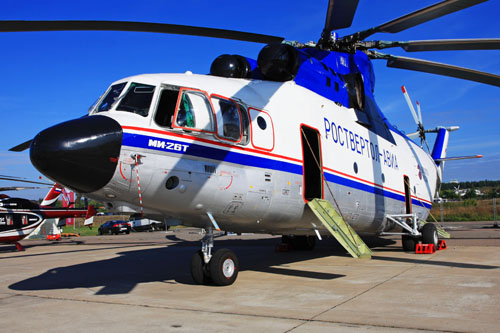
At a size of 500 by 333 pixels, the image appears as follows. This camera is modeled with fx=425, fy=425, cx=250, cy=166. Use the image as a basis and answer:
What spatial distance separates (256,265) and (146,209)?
483 cm

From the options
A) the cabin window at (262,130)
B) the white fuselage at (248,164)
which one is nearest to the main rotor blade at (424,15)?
the white fuselage at (248,164)

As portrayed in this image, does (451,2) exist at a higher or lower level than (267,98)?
higher

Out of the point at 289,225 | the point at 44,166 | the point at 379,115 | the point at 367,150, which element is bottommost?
the point at 289,225

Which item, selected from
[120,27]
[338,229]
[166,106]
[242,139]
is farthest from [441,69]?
[120,27]

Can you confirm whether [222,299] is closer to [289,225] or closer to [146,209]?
[146,209]

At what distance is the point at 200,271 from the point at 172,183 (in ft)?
6.44

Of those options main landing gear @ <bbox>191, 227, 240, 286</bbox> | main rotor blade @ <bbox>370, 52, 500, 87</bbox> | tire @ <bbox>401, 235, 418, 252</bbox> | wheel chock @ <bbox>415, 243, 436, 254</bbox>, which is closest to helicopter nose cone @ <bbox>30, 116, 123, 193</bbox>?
main landing gear @ <bbox>191, 227, 240, 286</bbox>

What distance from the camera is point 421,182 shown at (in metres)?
15.6

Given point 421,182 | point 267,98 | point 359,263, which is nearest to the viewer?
point 267,98

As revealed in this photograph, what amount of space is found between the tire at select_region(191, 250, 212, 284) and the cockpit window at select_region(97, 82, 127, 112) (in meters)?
3.07

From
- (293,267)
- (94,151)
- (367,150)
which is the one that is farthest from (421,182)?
(94,151)

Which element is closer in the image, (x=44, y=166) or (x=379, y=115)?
(x=44, y=166)

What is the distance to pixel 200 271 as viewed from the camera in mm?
7770

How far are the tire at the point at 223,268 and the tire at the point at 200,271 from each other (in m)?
0.17
